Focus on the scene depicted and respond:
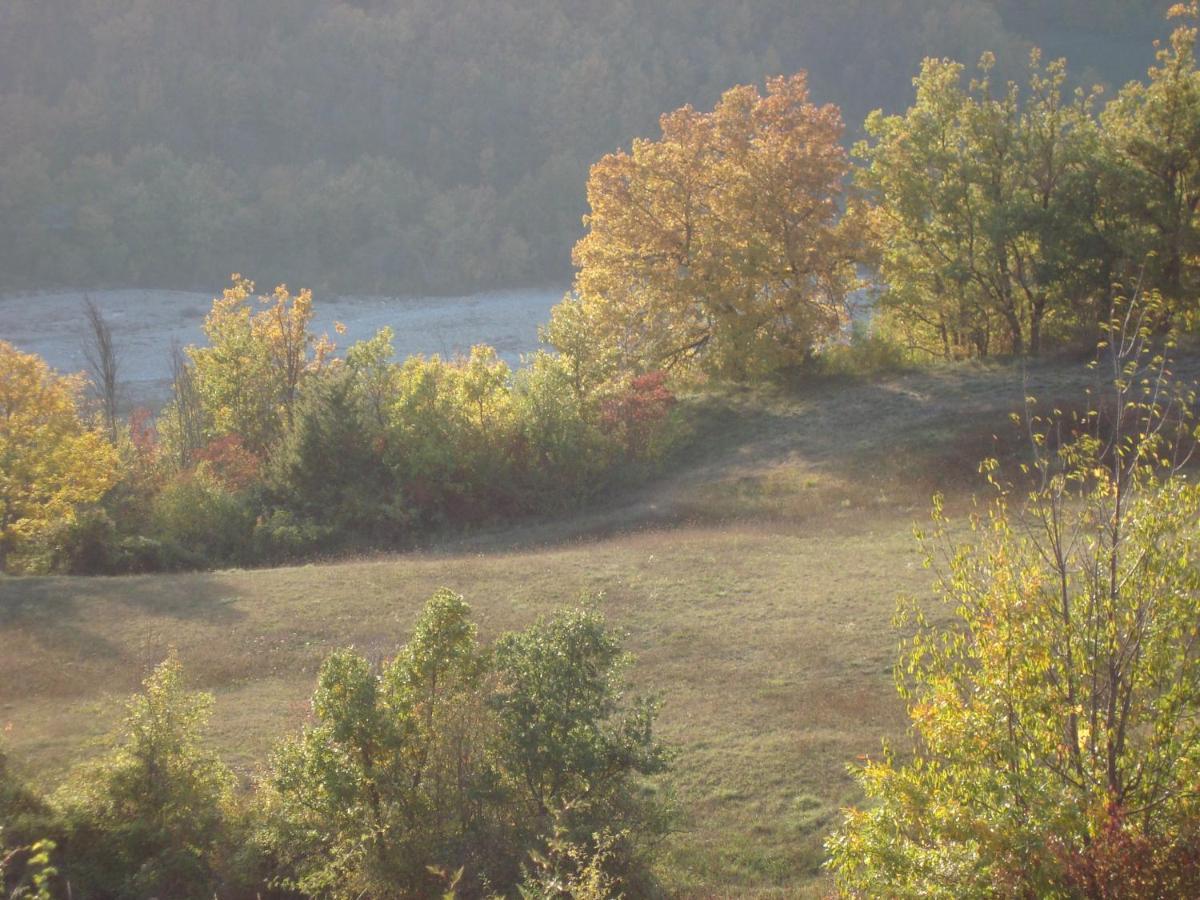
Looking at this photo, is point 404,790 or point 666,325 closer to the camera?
point 404,790

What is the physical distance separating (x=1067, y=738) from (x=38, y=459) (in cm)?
3065

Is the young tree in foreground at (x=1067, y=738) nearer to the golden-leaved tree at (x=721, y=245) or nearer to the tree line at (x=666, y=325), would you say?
the tree line at (x=666, y=325)

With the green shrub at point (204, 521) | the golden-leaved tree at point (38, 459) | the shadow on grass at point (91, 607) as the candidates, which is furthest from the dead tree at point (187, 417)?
the shadow on grass at point (91, 607)

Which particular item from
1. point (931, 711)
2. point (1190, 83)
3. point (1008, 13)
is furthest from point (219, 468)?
point (1008, 13)

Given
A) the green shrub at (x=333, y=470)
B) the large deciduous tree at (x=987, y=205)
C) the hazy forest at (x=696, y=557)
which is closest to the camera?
the hazy forest at (x=696, y=557)

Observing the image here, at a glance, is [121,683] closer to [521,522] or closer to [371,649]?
[371,649]

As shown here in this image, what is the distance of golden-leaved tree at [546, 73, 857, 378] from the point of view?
44688mm

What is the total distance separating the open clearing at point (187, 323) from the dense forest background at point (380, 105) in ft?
12.4

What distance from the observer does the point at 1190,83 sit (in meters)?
38.0

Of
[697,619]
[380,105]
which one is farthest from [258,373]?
[380,105]

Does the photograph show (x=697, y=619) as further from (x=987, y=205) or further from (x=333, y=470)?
(x=987, y=205)

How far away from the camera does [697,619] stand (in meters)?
23.5

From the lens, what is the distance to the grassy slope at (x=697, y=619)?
16.5m

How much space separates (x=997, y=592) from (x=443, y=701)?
23.5ft
